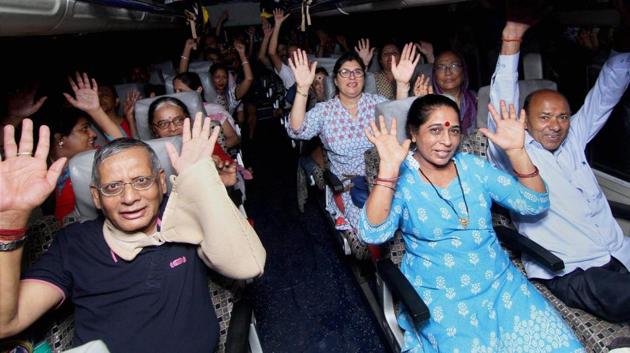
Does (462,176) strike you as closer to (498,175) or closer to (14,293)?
(498,175)

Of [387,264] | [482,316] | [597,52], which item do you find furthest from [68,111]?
[597,52]

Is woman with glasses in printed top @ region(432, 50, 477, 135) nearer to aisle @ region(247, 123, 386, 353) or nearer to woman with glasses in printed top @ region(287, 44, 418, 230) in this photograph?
woman with glasses in printed top @ region(287, 44, 418, 230)

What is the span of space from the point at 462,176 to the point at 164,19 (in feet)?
12.2

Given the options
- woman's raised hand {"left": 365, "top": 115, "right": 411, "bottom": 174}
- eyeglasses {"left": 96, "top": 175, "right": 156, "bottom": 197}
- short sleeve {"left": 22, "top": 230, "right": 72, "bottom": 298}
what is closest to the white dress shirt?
woman's raised hand {"left": 365, "top": 115, "right": 411, "bottom": 174}

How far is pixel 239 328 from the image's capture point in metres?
1.68

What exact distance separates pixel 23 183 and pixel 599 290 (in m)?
2.40

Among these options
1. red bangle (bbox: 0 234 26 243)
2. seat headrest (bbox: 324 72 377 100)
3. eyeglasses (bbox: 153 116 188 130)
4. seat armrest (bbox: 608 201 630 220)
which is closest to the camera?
red bangle (bbox: 0 234 26 243)

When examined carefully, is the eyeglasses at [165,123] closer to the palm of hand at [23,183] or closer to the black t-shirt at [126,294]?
the black t-shirt at [126,294]

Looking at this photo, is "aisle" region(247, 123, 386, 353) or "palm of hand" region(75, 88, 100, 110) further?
"palm of hand" region(75, 88, 100, 110)

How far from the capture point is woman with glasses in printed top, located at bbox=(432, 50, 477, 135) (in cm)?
321

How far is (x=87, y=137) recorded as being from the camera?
108 inches

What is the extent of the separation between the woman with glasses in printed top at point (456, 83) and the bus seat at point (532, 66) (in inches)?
17.7

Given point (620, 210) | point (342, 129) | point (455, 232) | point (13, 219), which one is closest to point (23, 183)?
point (13, 219)

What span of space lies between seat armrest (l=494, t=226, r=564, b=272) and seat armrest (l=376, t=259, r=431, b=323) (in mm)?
667
